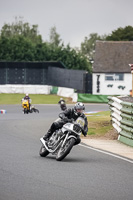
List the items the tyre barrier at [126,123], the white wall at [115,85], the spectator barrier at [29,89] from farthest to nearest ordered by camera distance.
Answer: the white wall at [115,85] < the spectator barrier at [29,89] < the tyre barrier at [126,123]

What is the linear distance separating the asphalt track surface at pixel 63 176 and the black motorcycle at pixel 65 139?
8.4 inches

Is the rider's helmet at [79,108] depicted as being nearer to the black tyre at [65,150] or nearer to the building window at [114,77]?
the black tyre at [65,150]

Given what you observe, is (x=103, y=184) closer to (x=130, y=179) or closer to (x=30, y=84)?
(x=130, y=179)

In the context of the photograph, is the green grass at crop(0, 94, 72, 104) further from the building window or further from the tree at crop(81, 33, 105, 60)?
the tree at crop(81, 33, 105, 60)

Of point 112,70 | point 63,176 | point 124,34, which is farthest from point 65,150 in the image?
point 124,34

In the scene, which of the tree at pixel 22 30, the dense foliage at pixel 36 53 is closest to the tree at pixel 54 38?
the tree at pixel 22 30

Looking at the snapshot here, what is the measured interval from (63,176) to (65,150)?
94.1 inches

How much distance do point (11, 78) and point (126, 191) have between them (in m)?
59.8

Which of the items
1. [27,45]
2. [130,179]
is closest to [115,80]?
[27,45]

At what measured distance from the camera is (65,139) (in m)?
13.8

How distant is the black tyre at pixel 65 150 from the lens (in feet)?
44.5

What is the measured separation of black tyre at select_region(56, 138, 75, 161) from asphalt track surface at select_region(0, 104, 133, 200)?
0.60 feet

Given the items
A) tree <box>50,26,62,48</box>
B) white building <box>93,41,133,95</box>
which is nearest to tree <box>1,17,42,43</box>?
tree <box>50,26,62,48</box>

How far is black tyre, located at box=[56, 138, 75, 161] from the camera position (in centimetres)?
1355
